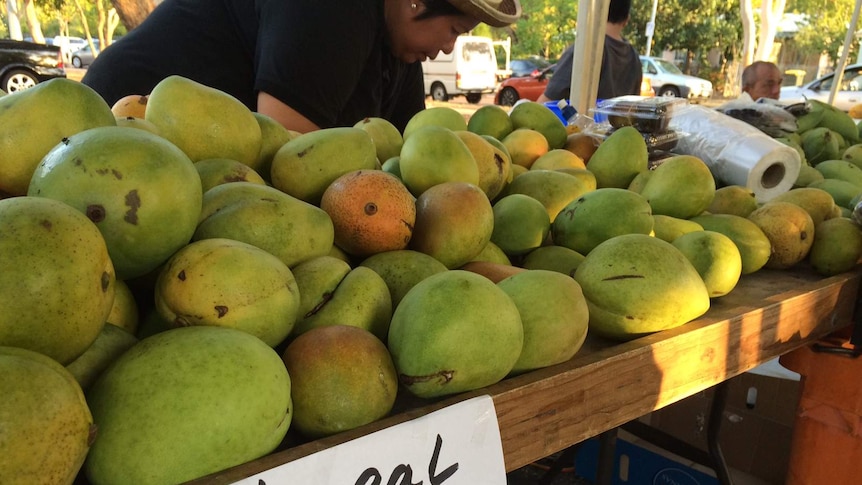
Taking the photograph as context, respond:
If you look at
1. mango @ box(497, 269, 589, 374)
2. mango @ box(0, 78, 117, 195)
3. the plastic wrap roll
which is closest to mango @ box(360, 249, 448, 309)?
mango @ box(497, 269, 589, 374)

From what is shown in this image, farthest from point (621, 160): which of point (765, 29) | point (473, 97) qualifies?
point (473, 97)

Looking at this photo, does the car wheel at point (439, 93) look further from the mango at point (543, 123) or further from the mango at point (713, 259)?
the mango at point (713, 259)

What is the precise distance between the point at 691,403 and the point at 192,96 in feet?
6.09

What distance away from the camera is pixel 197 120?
1.10 metres

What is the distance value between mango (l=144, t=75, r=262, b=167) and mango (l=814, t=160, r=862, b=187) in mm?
1946

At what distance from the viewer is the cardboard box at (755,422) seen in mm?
2008

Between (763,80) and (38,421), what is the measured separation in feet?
15.9

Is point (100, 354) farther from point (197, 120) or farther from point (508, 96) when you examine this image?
point (508, 96)

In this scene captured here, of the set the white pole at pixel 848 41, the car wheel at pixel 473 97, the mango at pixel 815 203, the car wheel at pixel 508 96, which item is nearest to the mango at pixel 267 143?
the mango at pixel 815 203

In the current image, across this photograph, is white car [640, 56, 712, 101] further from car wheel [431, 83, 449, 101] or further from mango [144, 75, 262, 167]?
mango [144, 75, 262, 167]

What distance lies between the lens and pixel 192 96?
3.65ft

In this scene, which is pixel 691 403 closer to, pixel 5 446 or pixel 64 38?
pixel 5 446

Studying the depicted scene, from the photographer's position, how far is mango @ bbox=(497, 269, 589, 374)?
2.89ft

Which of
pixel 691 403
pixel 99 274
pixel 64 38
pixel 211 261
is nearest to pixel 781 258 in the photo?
pixel 691 403
